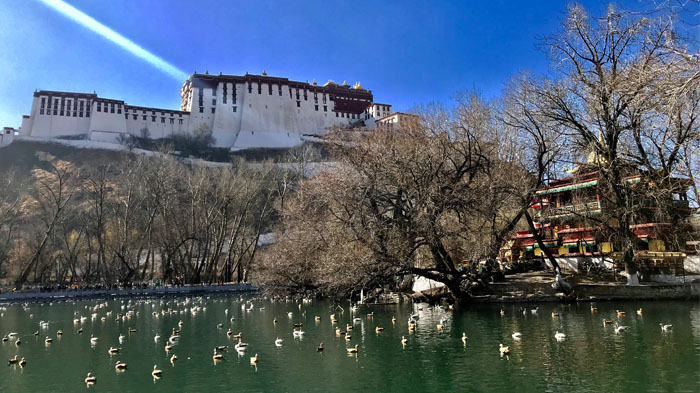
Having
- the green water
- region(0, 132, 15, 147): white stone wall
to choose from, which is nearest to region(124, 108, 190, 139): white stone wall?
region(0, 132, 15, 147): white stone wall

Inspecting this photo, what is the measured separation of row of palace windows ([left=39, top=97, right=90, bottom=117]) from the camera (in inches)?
3612

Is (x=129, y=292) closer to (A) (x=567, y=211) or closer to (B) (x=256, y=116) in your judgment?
A: (A) (x=567, y=211)

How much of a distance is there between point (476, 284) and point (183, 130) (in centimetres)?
8242

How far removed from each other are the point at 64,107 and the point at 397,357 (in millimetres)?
99657

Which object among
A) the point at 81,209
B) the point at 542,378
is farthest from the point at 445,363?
the point at 81,209

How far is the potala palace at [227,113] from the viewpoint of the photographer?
91812 mm

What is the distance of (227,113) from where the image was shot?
97812mm

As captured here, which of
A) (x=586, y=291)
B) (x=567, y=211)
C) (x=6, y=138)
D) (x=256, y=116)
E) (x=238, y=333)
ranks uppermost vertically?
(x=256, y=116)

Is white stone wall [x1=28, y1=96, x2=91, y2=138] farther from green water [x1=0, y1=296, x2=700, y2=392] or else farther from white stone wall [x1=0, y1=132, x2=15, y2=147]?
green water [x1=0, y1=296, x2=700, y2=392]

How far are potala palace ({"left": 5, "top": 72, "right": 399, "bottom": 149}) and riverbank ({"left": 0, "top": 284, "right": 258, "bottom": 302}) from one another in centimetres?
5462

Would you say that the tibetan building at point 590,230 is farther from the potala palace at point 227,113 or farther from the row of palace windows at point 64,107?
the row of palace windows at point 64,107

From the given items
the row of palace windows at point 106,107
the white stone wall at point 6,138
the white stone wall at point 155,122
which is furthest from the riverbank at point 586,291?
the white stone wall at point 6,138

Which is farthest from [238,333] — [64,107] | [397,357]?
[64,107]

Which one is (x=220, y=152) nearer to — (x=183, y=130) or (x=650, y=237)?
(x=183, y=130)
